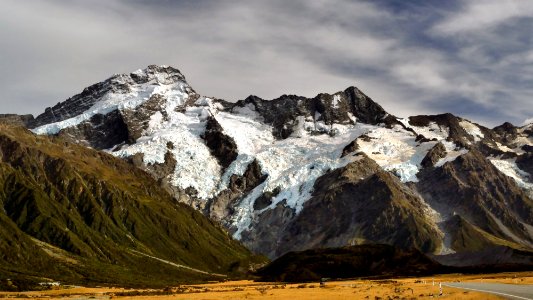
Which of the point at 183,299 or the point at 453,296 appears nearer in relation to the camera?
the point at 453,296

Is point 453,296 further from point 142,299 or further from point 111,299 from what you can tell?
point 111,299

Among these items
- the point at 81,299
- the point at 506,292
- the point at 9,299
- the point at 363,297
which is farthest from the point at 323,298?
the point at 9,299

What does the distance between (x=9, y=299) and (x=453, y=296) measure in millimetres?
123908

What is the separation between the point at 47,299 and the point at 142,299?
38.5 metres

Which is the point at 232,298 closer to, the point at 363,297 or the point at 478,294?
the point at 363,297

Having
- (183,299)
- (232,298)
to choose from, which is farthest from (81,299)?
(232,298)

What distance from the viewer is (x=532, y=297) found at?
7938 centimetres

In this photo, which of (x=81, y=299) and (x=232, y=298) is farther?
(x=81, y=299)

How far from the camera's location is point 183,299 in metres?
135

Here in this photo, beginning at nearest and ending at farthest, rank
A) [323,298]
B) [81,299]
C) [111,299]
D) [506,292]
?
[506,292] → [323,298] → [111,299] → [81,299]

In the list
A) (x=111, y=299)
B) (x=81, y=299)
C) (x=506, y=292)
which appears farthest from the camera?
(x=81, y=299)

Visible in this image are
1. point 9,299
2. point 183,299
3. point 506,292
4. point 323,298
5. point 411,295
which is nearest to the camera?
point 506,292

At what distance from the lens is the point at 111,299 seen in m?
152

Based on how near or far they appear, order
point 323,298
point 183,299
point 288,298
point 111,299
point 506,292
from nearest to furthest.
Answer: point 506,292 < point 323,298 < point 288,298 < point 183,299 < point 111,299
